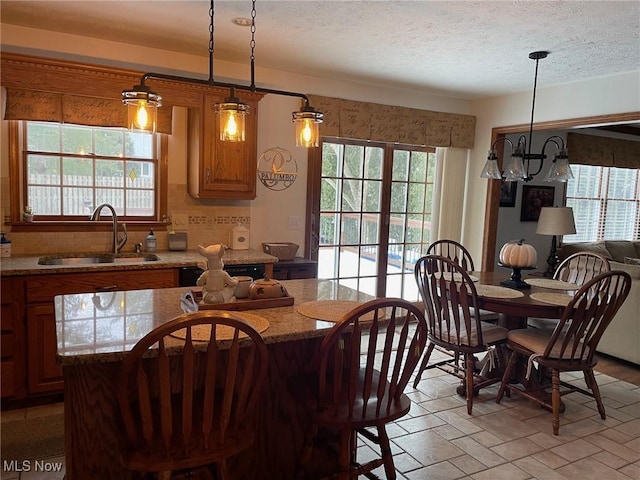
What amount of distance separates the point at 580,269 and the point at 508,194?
2.28 metres

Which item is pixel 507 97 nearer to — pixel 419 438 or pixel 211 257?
pixel 419 438

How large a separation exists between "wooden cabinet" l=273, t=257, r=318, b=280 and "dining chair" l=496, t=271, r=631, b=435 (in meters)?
1.67

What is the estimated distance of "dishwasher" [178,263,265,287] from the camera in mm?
3385

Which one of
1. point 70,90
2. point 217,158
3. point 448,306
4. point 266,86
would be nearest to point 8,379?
point 70,90

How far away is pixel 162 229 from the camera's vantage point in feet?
12.9

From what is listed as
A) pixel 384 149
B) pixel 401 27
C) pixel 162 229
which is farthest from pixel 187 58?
pixel 384 149

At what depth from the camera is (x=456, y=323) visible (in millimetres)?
3090

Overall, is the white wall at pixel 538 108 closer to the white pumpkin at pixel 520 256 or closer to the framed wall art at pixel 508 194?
the framed wall art at pixel 508 194

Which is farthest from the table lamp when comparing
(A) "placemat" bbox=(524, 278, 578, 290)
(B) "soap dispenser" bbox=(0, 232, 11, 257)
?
(B) "soap dispenser" bbox=(0, 232, 11, 257)

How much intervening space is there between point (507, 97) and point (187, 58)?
A: 325 cm

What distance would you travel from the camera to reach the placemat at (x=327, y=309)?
2.10 metres

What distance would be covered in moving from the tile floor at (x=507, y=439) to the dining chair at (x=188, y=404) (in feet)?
3.60

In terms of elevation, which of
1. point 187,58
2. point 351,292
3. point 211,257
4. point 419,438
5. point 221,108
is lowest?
point 419,438

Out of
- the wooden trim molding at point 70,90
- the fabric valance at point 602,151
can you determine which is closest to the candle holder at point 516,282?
the wooden trim molding at point 70,90
